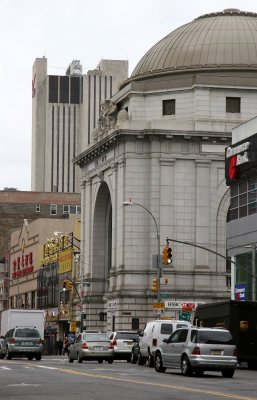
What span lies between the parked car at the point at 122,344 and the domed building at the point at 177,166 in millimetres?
31193

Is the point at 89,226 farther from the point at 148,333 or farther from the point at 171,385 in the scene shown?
the point at 171,385

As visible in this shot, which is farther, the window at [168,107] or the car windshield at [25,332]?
the window at [168,107]

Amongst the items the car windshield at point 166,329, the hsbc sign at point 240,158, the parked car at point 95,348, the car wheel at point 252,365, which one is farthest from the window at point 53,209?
the car windshield at point 166,329

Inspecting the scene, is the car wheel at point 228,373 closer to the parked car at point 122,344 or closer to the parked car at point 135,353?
the parked car at point 135,353

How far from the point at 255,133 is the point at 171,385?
42088 millimetres

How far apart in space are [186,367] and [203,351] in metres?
1.09

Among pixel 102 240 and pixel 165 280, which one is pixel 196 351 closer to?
pixel 165 280

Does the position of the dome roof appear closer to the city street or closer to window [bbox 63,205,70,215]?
the city street

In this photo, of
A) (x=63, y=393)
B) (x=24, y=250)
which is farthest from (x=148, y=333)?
(x=24, y=250)

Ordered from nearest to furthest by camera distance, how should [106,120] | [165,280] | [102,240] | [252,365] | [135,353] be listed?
[135,353] → [252,365] → [165,280] → [106,120] → [102,240]

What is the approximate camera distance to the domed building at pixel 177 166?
3856 inches

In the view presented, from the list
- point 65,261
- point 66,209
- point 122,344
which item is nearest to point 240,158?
point 122,344

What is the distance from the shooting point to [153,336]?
52.1 m

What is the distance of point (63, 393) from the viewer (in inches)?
1113
